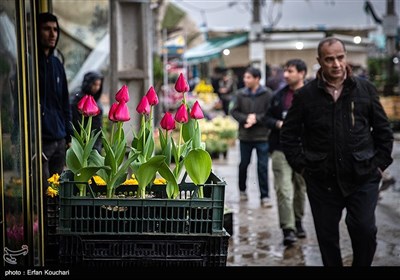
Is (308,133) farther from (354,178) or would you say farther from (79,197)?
(79,197)

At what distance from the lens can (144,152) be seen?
11.5 ft

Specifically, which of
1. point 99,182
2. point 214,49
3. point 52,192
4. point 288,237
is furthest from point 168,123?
point 214,49

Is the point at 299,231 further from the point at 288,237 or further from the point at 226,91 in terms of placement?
the point at 226,91

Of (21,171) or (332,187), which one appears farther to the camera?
(332,187)

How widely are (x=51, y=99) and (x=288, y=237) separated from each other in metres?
3.46

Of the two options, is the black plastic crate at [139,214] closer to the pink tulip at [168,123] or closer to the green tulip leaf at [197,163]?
the green tulip leaf at [197,163]

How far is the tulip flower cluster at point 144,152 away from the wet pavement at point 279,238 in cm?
327

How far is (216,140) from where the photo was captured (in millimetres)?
16156

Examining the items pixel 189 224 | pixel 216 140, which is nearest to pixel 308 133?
pixel 189 224

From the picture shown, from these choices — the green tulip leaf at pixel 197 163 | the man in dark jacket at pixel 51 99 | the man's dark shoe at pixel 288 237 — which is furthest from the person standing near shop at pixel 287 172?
the green tulip leaf at pixel 197 163

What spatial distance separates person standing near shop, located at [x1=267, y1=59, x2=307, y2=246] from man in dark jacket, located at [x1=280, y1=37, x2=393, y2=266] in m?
2.57

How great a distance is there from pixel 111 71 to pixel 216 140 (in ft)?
27.6

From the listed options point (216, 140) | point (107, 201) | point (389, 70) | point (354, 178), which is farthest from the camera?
point (389, 70)

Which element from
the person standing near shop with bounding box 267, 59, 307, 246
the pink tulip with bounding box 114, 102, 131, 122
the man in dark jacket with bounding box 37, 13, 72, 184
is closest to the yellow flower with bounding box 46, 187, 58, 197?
the pink tulip with bounding box 114, 102, 131, 122
